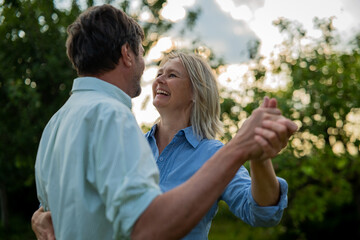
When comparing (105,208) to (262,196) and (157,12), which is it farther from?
(157,12)

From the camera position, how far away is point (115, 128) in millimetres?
1377

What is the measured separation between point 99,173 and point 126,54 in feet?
2.00

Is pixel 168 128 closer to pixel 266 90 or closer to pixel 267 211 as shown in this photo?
pixel 267 211

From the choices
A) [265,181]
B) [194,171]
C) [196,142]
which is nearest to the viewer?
[265,181]

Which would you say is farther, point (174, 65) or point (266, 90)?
point (266, 90)

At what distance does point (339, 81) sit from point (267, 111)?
732cm

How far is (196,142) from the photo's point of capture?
2.46m

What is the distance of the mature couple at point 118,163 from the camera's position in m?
1.30

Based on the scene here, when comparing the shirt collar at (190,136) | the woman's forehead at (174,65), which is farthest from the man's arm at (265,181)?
the woman's forehead at (174,65)

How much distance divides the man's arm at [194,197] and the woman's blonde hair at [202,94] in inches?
43.3

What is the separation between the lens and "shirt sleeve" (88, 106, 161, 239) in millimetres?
1277

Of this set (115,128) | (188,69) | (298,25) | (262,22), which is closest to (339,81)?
(298,25)

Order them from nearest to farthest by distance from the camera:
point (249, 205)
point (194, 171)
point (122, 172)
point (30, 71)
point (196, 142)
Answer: point (122, 172) < point (249, 205) < point (194, 171) < point (196, 142) < point (30, 71)

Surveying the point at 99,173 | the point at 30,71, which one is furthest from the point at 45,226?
the point at 30,71
